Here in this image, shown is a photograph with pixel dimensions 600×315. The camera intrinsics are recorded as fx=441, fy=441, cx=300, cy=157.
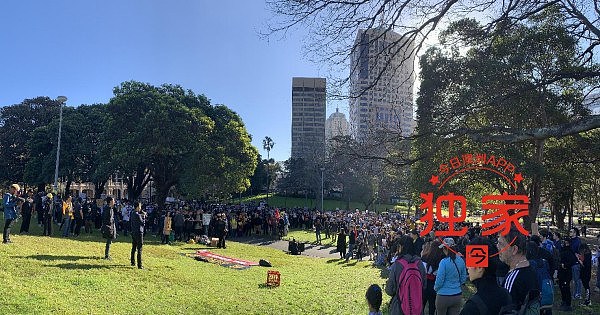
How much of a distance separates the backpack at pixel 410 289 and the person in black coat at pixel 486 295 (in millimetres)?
1428

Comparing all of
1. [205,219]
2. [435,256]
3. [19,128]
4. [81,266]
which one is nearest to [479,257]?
[435,256]

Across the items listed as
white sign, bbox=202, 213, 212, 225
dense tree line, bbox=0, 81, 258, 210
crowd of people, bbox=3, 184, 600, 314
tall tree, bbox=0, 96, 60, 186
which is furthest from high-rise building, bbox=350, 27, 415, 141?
tall tree, bbox=0, 96, 60, 186

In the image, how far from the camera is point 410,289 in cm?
481

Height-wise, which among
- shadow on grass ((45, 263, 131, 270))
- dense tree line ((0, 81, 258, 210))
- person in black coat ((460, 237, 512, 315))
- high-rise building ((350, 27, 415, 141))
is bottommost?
shadow on grass ((45, 263, 131, 270))

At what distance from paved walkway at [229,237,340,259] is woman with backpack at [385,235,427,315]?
15812 mm

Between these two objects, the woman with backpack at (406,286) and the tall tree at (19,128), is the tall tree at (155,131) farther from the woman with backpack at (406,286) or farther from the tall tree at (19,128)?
the woman with backpack at (406,286)

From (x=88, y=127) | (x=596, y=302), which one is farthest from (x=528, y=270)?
(x=88, y=127)

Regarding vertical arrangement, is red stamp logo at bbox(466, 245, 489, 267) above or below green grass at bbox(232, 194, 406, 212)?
below

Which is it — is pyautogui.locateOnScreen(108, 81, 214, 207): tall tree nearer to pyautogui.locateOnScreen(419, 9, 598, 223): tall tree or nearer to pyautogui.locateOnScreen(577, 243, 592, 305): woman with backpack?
pyautogui.locateOnScreen(419, 9, 598, 223): tall tree

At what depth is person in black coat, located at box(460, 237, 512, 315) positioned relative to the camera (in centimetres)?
305

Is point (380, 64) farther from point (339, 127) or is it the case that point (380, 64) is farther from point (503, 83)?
point (339, 127)

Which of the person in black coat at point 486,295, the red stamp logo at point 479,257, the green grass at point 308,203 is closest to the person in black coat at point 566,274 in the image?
the red stamp logo at point 479,257

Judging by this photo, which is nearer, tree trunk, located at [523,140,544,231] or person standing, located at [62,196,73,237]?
person standing, located at [62,196,73,237]

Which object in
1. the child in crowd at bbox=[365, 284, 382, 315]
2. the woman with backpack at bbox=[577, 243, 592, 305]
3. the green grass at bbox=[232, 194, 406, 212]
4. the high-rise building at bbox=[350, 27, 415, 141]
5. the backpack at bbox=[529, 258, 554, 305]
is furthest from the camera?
the green grass at bbox=[232, 194, 406, 212]
